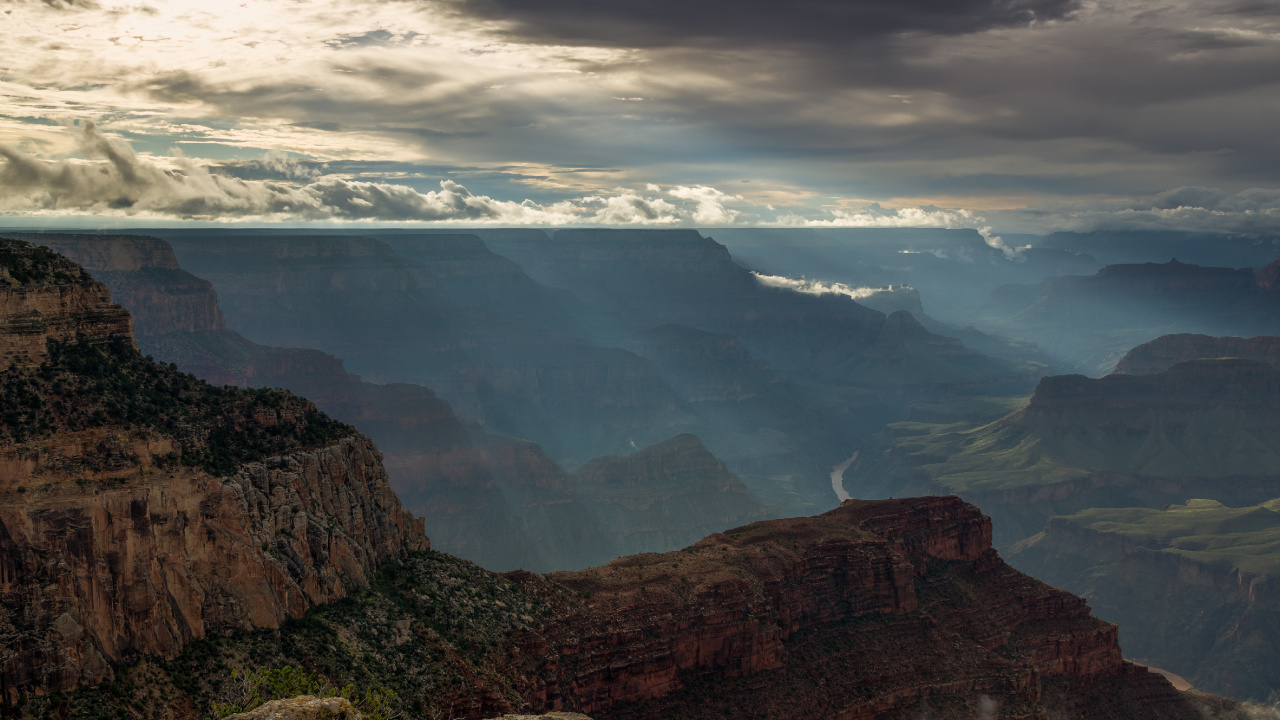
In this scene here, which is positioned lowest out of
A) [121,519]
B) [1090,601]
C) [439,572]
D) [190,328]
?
[1090,601]

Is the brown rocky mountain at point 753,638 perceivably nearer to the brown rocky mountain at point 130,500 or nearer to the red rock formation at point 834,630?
the red rock formation at point 834,630

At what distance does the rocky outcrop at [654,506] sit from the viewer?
7338 inches

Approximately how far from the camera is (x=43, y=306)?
43844mm

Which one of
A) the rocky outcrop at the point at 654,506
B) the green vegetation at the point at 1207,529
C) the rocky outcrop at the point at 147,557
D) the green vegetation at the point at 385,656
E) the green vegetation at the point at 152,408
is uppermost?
the green vegetation at the point at 152,408

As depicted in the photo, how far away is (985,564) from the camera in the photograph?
8481 cm

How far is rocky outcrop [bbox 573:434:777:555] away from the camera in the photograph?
18638 centimetres

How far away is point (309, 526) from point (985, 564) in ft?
193

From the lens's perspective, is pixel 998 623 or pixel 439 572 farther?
pixel 998 623

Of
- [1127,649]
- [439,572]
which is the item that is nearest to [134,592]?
[439,572]

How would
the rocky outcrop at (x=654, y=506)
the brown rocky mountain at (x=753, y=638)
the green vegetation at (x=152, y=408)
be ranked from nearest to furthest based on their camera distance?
the green vegetation at (x=152, y=408) < the brown rocky mountain at (x=753, y=638) < the rocky outcrop at (x=654, y=506)

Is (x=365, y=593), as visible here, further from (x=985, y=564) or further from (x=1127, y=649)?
(x=1127, y=649)

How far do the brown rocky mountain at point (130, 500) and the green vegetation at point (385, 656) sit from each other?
930 millimetres

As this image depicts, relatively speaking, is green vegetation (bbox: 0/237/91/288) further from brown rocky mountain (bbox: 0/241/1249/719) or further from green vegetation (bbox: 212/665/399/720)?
green vegetation (bbox: 212/665/399/720)

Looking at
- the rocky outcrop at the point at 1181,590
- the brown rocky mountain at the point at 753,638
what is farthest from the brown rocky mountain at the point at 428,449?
the brown rocky mountain at the point at 753,638
